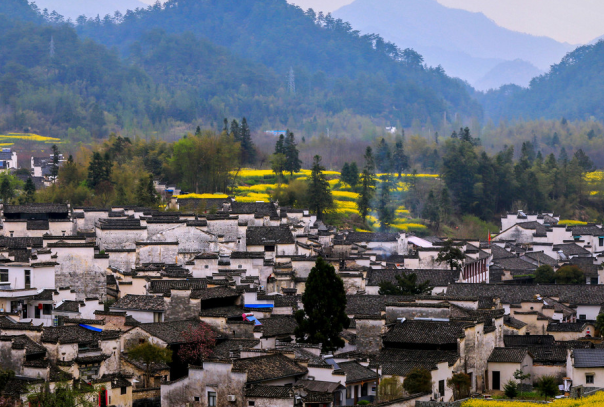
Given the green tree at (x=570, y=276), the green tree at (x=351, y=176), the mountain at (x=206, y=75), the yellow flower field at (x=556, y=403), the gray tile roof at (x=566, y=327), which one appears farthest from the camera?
the mountain at (x=206, y=75)

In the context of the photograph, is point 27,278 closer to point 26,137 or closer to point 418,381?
point 418,381

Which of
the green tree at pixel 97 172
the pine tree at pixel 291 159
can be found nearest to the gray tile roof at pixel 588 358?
the green tree at pixel 97 172

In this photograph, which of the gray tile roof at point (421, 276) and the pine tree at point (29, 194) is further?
the pine tree at point (29, 194)

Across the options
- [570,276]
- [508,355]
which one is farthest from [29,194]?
[508,355]

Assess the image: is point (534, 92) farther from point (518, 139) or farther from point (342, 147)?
point (342, 147)

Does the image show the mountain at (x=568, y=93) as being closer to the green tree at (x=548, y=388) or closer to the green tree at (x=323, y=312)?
the green tree at (x=323, y=312)

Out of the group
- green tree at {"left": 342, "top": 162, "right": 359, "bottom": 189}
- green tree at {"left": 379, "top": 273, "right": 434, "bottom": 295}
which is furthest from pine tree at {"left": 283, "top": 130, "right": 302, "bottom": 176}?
green tree at {"left": 379, "top": 273, "right": 434, "bottom": 295}

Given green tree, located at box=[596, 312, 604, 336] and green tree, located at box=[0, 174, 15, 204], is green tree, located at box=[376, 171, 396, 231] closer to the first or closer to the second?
green tree, located at box=[0, 174, 15, 204]
